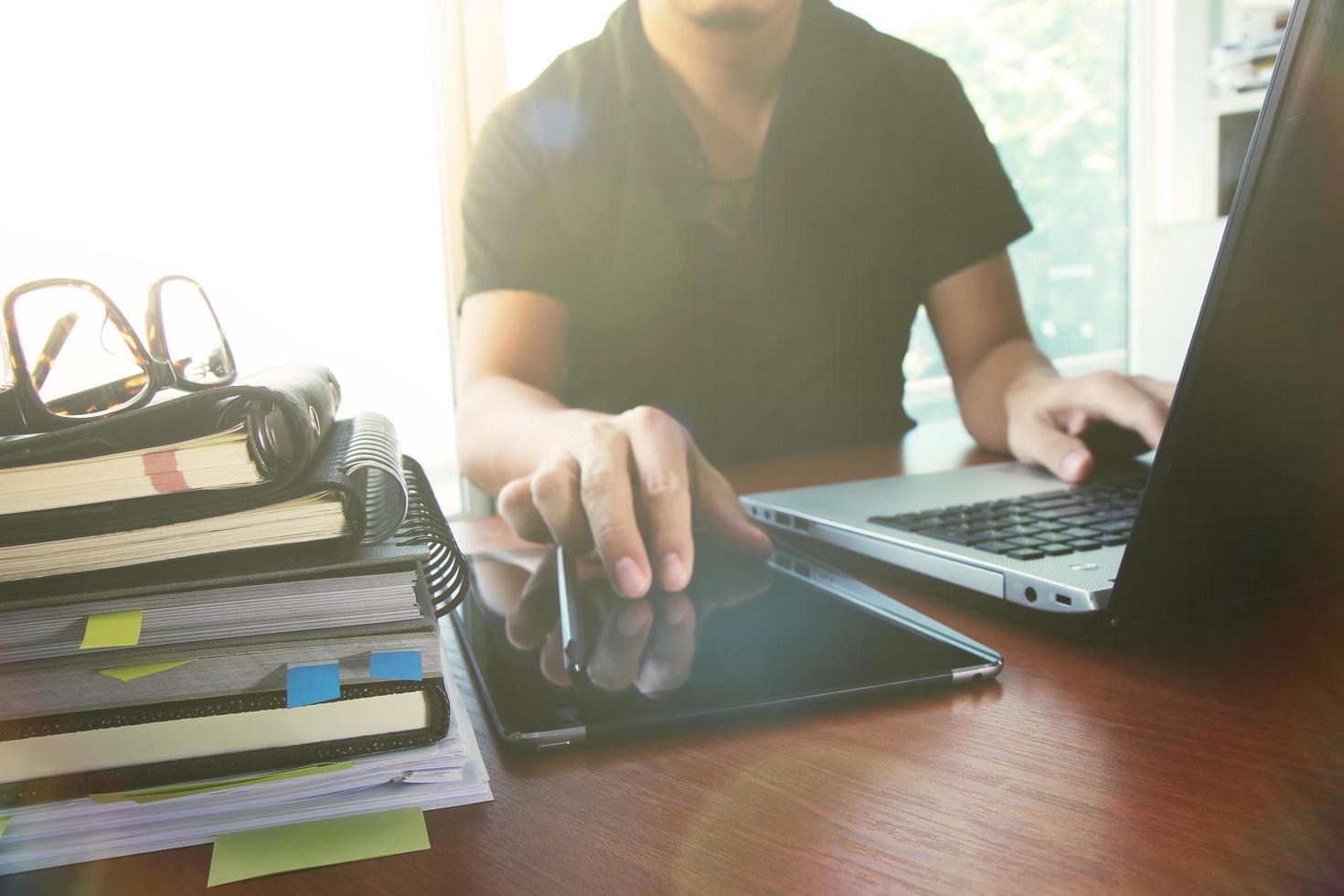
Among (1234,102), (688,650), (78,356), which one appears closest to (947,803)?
(688,650)

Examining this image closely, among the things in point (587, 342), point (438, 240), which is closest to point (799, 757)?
point (587, 342)

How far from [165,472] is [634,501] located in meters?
0.27

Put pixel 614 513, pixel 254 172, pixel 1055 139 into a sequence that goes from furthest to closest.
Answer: pixel 1055 139 → pixel 254 172 → pixel 614 513

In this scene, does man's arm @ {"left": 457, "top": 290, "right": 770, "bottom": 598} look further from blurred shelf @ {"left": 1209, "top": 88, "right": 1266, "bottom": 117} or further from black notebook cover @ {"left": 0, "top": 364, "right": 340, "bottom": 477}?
blurred shelf @ {"left": 1209, "top": 88, "right": 1266, "bottom": 117}

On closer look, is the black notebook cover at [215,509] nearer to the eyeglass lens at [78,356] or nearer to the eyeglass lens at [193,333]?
the eyeglass lens at [78,356]

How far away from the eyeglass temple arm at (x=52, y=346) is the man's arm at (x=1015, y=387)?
684mm

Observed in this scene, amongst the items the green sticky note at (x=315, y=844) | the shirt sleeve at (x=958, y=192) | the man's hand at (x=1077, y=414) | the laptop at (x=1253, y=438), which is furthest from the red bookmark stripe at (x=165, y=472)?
the shirt sleeve at (x=958, y=192)

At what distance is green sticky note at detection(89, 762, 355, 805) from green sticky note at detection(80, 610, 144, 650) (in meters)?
0.04

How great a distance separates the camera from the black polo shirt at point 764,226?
5.08 feet

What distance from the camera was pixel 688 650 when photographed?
0.42m

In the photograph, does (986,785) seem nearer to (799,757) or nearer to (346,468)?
(799,757)

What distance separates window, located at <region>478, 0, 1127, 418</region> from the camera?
3.08 meters

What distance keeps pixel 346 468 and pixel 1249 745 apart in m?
0.34

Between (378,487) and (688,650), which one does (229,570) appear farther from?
(688,650)
